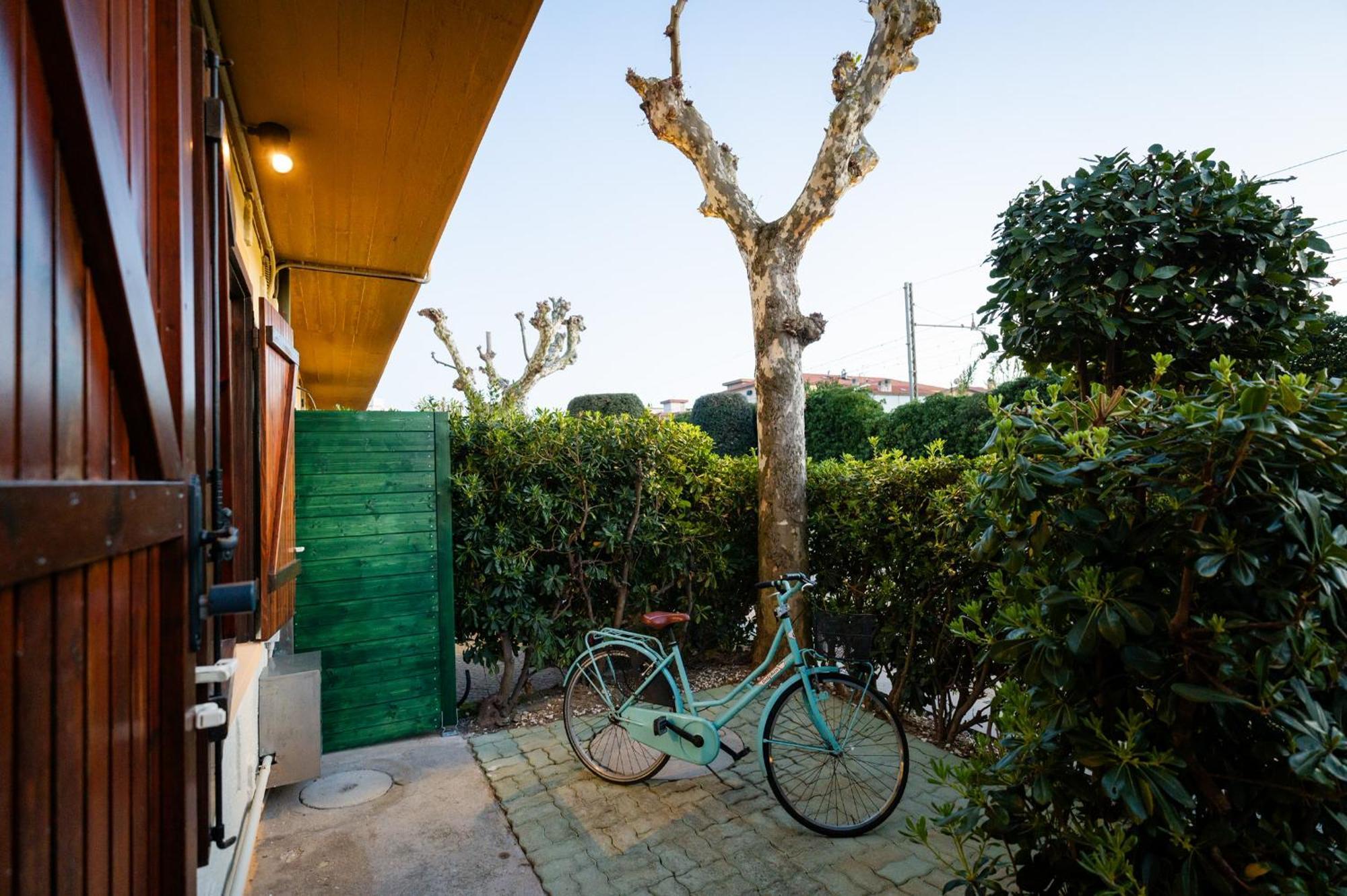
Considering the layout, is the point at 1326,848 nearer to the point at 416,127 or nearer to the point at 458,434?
the point at 416,127

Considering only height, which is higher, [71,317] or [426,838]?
[71,317]

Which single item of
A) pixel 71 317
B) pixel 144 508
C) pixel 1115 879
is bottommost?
pixel 1115 879

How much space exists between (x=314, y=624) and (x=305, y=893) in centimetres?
167

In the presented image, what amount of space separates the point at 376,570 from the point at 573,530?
1.29 metres

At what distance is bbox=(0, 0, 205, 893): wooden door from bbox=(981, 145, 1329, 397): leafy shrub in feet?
10.1

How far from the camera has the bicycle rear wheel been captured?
3.58 m

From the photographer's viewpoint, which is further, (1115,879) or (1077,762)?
(1077,762)

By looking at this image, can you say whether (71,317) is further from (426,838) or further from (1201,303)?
(1201,303)

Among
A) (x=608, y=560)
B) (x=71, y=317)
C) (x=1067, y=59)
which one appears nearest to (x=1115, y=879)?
(x=71, y=317)

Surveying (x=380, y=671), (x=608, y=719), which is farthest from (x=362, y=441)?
(x=608, y=719)

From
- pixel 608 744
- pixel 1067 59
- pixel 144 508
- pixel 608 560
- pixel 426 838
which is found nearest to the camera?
pixel 144 508

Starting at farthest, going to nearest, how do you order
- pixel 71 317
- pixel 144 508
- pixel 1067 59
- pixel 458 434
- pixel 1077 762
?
pixel 1067 59
pixel 458 434
pixel 1077 762
pixel 144 508
pixel 71 317

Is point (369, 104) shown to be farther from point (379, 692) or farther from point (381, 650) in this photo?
point (379, 692)

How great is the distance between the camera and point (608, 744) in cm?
393
